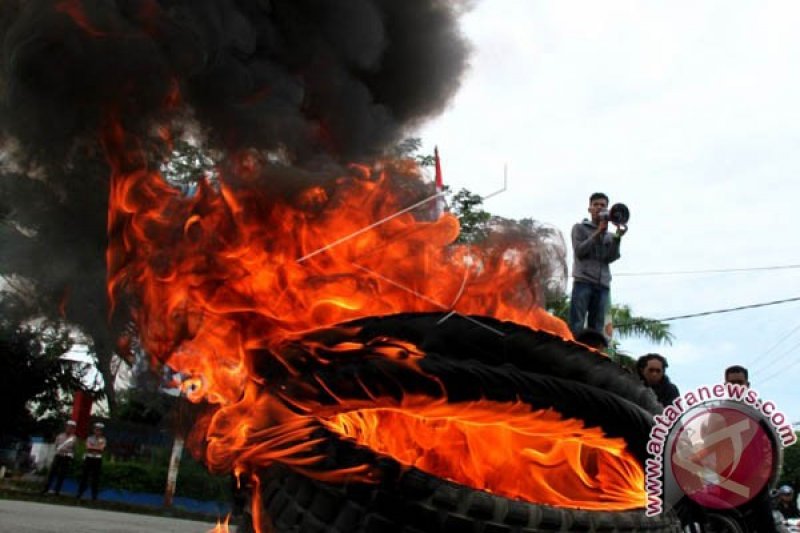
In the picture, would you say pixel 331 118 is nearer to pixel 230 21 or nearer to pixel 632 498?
pixel 230 21

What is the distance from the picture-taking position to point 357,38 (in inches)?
203

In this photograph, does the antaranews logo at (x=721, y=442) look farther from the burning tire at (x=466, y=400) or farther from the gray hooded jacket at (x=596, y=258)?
the gray hooded jacket at (x=596, y=258)

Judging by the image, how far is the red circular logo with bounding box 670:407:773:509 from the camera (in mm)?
2598

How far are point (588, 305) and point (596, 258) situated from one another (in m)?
0.36

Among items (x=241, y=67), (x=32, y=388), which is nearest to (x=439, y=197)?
(x=241, y=67)

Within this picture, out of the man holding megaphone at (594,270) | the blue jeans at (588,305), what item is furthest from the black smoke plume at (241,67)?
the blue jeans at (588,305)

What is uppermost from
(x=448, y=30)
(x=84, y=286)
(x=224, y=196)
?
(x=448, y=30)

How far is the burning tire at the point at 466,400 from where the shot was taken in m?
2.05

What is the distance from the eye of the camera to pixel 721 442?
8.73 ft

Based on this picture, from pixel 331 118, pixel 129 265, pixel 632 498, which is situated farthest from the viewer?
pixel 331 118

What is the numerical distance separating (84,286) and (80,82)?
42.8 inches

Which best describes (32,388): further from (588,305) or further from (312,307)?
(312,307)

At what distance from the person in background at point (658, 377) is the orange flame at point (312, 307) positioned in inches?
28.5

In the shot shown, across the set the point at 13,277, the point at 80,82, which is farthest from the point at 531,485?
the point at 13,277
